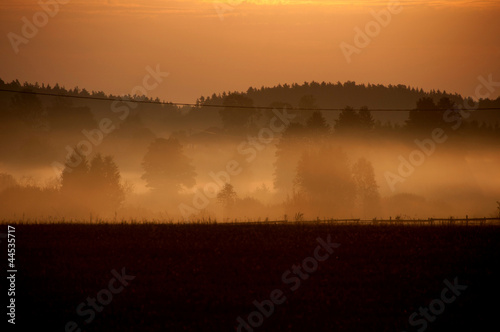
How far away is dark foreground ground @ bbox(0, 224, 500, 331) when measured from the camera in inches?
661

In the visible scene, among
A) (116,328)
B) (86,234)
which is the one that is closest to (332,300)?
(116,328)

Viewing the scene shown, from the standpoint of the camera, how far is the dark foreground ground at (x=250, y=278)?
1680cm

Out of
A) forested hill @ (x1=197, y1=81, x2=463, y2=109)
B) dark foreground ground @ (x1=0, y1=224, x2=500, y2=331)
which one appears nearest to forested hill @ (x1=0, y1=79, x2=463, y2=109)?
forested hill @ (x1=197, y1=81, x2=463, y2=109)

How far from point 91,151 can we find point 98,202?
18.6m

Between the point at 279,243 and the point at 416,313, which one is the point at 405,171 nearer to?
the point at 279,243

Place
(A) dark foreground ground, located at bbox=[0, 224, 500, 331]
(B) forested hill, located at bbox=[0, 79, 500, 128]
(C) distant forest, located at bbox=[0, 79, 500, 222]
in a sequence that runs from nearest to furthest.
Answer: (A) dark foreground ground, located at bbox=[0, 224, 500, 331] → (C) distant forest, located at bbox=[0, 79, 500, 222] → (B) forested hill, located at bbox=[0, 79, 500, 128]

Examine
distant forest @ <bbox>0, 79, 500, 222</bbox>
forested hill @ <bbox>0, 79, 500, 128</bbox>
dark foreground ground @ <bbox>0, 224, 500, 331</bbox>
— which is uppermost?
forested hill @ <bbox>0, 79, 500, 128</bbox>

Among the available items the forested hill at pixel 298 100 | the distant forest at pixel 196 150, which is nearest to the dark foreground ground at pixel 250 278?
the distant forest at pixel 196 150

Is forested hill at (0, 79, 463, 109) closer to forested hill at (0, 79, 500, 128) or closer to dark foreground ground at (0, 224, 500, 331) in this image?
forested hill at (0, 79, 500, 128)

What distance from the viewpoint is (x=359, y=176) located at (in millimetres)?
101625

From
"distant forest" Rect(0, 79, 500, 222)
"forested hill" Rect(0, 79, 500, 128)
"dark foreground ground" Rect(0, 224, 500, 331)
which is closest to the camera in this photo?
"dark foreground ground" Rect(0, 224, 500, 331)

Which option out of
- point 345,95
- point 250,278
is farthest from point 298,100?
point 250,278

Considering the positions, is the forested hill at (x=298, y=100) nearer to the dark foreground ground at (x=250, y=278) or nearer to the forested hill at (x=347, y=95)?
the forested hill at (x=347, y=95)

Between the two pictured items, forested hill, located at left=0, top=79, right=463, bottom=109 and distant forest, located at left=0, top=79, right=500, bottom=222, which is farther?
forested hill, located at left=0, top=79, right=463, bottom=109
